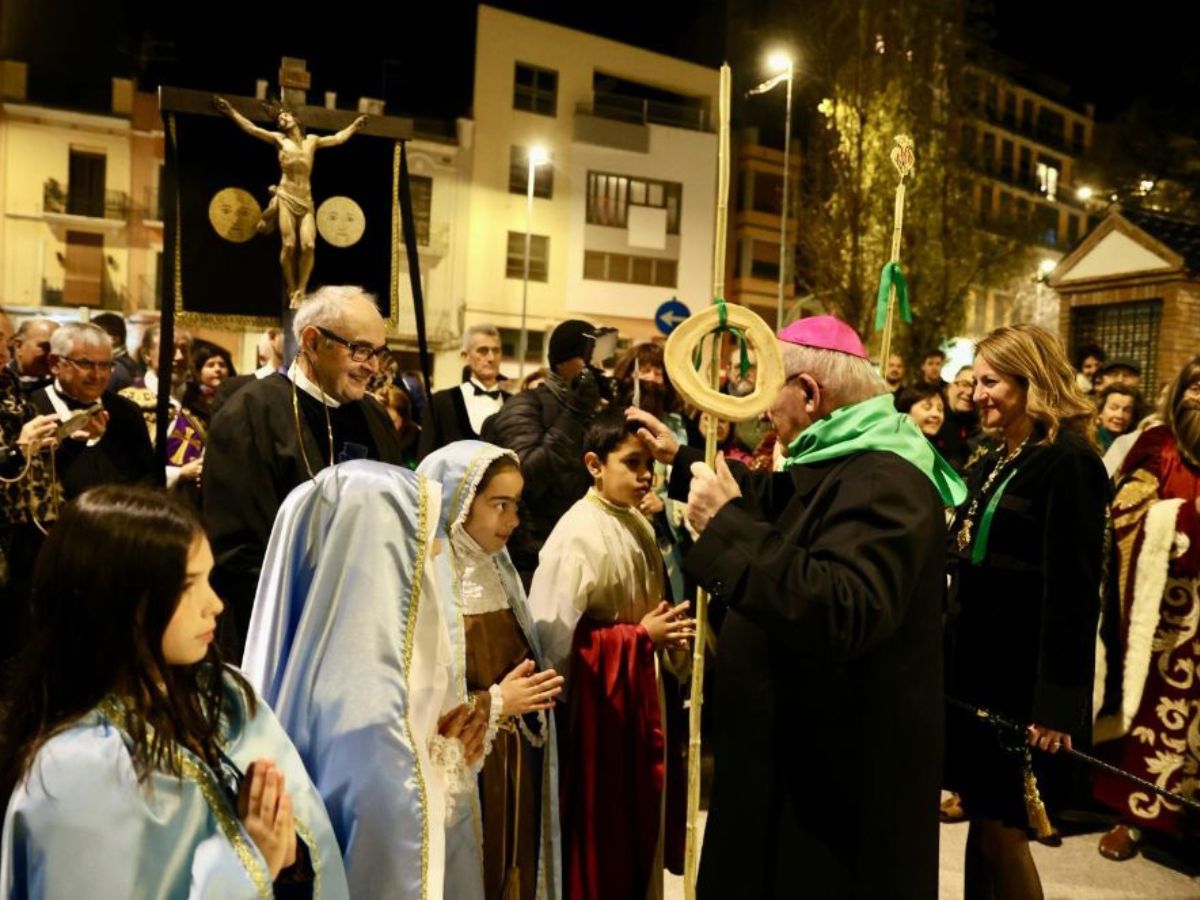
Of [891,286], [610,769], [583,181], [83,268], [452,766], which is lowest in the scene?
[610,769]

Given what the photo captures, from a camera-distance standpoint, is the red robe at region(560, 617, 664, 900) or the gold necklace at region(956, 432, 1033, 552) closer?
the red robe at region(560, 617, 664, 900)

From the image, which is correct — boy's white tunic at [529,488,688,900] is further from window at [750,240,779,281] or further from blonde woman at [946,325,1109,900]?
window at [750,240,779,281]

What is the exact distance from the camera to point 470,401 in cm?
669

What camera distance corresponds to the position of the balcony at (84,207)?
2781 centimetres

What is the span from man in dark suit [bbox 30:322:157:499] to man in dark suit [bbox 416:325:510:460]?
1709 millimetres

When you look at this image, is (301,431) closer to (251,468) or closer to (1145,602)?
(251,468)

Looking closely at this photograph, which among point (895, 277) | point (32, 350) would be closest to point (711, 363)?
point (895, 277)

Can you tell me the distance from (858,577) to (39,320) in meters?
5.59

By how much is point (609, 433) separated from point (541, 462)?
106 cm

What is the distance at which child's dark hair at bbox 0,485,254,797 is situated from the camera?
169cm

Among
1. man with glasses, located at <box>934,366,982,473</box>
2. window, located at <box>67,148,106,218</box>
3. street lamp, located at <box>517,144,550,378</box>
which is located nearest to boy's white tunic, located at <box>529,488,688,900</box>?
man with glasses, located at <box>934,366,982,473</box>

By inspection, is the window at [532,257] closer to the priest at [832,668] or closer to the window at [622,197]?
the window at [622,197]

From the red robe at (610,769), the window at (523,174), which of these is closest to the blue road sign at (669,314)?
the red robe at (610,769)

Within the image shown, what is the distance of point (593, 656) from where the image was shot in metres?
3.41
